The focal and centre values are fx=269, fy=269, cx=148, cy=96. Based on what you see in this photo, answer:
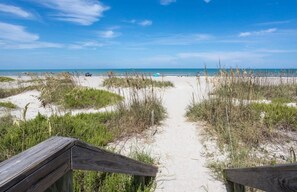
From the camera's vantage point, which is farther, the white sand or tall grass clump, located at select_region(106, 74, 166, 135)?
tall grass clump, located at select_region(106, 74, 166, 135)

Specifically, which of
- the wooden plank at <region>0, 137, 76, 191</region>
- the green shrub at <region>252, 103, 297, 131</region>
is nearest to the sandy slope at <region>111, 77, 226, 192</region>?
the green shrub at <region>252, 103, 297, 131</region>

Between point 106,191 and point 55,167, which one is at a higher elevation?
point 55,167

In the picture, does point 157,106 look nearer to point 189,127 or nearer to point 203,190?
point 189,127

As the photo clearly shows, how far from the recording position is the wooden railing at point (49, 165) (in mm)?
918

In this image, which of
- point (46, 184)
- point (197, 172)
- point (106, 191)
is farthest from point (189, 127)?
point (46, 184)

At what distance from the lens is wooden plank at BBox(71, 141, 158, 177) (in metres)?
1.42

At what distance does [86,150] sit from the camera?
5.08ft

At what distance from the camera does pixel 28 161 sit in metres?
1.01

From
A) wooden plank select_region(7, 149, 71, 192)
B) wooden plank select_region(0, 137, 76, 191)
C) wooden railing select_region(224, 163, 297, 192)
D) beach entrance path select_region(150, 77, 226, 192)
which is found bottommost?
beach entrance path select_region(150, 77, 226, 192)

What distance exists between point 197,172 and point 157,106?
352 centimetres

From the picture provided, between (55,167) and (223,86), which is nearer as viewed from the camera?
(55,167)

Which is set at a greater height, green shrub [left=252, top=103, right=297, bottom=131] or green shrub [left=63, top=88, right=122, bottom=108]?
green shrub [left=63, top=88, right=122, bottom=108]

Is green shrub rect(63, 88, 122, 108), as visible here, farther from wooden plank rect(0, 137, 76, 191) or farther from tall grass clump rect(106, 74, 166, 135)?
wooden plank rect(0, 137, 76, 191)

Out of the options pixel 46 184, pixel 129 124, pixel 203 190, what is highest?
pixel 46 184
